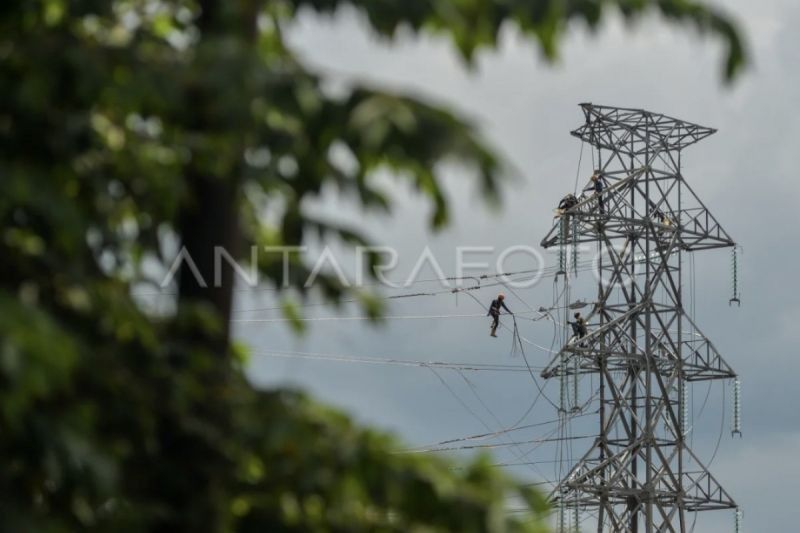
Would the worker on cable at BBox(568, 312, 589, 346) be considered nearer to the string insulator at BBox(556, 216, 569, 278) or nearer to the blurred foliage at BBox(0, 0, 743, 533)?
the string insulator at BBox(556, 216, 569, 278)

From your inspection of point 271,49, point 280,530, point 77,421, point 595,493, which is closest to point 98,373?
point 77,421

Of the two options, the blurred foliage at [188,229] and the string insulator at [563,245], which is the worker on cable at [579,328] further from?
the blurred foliage at [188,229]

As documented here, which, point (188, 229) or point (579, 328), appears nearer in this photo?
point (188, 229)

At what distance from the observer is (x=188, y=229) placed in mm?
7082

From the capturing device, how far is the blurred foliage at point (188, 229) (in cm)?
574

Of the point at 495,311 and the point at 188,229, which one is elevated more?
the point at 495,311

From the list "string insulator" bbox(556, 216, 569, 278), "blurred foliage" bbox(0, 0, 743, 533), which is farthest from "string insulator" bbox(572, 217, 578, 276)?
"blurred foliage" bbox(0, 0, 743, 533)

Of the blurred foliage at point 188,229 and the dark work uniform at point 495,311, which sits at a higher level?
the dark work uniform at point 495,311

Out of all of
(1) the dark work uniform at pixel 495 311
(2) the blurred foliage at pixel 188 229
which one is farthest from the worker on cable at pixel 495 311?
(2) the blurred foliage at pixel 188 229

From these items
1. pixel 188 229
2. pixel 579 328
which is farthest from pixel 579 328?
pixel 188 229

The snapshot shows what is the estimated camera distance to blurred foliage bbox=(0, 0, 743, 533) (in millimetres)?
5738

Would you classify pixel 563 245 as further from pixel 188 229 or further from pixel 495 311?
pixel 188 229

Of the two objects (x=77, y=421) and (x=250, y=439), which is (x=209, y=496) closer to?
(x=250, y=439)

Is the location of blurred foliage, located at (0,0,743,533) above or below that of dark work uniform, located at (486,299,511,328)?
below
